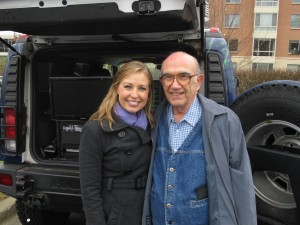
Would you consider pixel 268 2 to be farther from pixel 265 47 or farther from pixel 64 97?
pixel 64 97

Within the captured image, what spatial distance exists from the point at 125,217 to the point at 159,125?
1.86 feet

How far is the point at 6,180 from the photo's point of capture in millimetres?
3299

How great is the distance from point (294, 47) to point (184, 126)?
146 feet

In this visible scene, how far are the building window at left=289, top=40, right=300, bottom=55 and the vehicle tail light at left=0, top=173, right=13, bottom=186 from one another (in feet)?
142

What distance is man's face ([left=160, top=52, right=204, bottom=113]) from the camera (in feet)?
6.56

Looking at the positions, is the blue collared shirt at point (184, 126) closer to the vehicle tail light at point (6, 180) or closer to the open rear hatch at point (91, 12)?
the open rear hatch at point (91, 12)

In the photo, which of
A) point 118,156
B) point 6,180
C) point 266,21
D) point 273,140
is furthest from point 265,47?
point 118,156

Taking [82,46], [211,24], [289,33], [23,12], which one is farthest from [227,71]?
[289,33]

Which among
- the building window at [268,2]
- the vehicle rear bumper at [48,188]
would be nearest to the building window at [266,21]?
the building window at [268,2]

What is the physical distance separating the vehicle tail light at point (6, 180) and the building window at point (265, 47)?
4046 centimetres

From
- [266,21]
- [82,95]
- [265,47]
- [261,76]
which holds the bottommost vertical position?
[82,95]

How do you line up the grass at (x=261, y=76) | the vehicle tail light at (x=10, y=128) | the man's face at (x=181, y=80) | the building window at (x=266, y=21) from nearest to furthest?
the man's face at (x=181, y=80), the vehicle tail light at (x=10, y=128), the grass at (x=261, y=76), the building window at (x=266, y=21)

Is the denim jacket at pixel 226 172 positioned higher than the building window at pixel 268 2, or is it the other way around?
the building window at pixel 268 2

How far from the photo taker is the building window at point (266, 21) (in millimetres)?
42750
